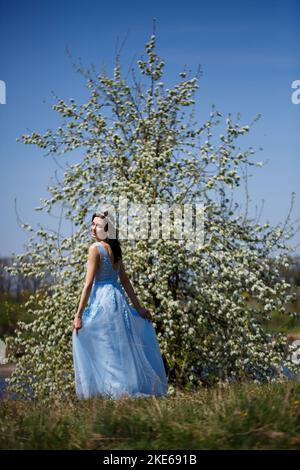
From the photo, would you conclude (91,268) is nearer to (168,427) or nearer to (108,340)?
(108,340)

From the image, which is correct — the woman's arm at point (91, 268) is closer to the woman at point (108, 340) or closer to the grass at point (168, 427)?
the woman at point (108, 340)

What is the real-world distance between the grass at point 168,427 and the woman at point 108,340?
5.18ft

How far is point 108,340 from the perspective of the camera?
243 inches

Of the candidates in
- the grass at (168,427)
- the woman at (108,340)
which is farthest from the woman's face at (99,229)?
the grass at (168,427)

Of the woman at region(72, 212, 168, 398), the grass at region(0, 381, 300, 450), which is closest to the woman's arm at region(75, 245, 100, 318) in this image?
the woman at region(72, 212, 168, 398)

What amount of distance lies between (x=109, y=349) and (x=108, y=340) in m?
0.08

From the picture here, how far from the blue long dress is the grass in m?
1.58

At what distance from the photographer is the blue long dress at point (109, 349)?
6098 millimetres

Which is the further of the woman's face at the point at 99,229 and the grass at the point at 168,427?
the woman's face at the point at 99,229

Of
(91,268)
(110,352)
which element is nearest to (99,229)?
(91,268)

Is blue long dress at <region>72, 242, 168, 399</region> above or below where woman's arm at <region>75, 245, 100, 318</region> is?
below

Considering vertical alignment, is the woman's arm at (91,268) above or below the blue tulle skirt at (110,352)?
above

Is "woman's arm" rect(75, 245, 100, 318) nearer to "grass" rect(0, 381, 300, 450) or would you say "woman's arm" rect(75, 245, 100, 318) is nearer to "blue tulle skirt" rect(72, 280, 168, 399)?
"blue tulle skirt" rect(72, 280, 168, 399)

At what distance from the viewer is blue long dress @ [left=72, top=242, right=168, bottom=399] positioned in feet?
20.0
